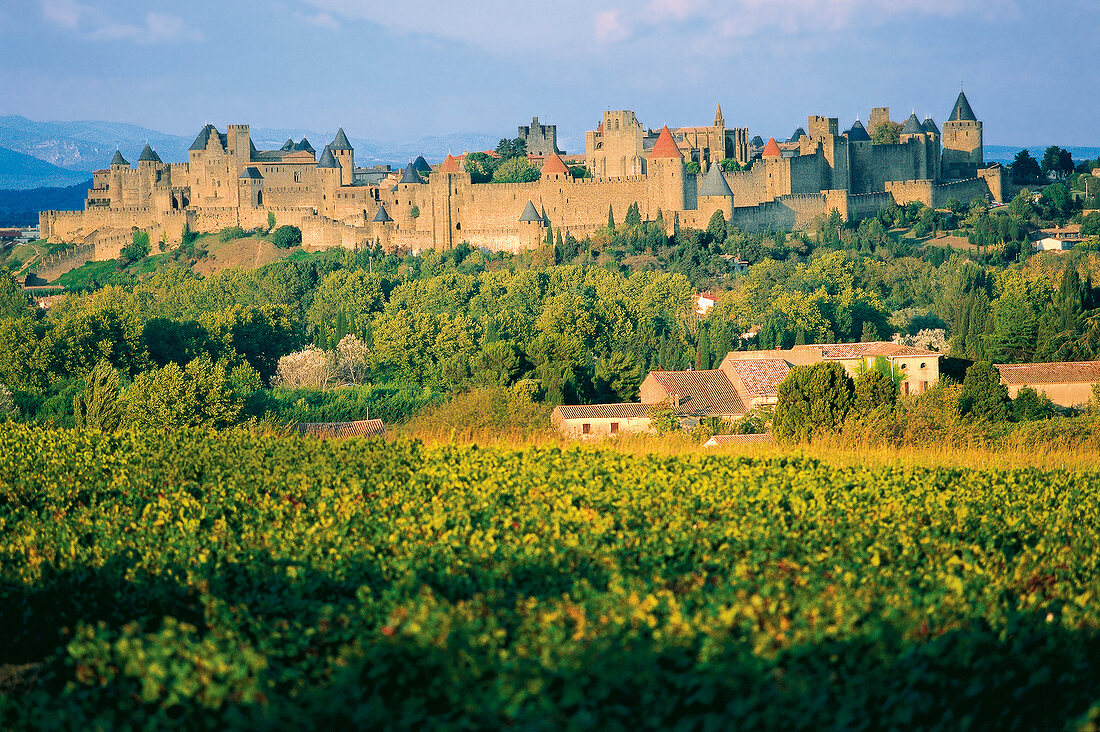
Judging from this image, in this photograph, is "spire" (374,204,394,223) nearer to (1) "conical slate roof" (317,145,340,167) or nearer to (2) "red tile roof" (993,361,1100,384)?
(1) "conical slate roof" (317,145,340,167)

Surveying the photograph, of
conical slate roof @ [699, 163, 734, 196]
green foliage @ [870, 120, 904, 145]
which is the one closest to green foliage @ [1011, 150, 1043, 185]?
green foliage @ [870, 120, 904, 145]

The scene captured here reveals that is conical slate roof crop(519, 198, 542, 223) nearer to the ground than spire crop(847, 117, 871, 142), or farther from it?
nearer to the ground

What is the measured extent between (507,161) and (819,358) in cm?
3438

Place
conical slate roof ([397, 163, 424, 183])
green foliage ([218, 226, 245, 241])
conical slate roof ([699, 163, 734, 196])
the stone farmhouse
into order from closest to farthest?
the stone farmhouse
conical slate roof ([699, 163, 734, 196])
conical slate roof ([397, 163, 424, 183])
green foliage ([218, 226, 245, 241])

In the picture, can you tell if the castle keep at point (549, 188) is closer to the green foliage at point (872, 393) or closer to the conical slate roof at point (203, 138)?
the conical slate roof at point (203, 138)

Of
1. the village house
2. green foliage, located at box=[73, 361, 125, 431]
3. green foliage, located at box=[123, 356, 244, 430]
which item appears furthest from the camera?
the village house

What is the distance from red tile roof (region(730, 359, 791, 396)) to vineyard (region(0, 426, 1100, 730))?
19.2 m

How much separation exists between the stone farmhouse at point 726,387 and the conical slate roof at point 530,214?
24474 millimetres

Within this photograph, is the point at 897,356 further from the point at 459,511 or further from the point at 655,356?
the point at 459,511

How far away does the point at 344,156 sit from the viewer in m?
67.2

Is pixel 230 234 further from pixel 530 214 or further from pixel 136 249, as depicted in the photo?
pixel 530 214

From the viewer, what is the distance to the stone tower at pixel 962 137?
65062 millimetres

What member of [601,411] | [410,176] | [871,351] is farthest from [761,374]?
[410,176]

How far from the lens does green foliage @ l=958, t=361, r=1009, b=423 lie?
24.0 m
